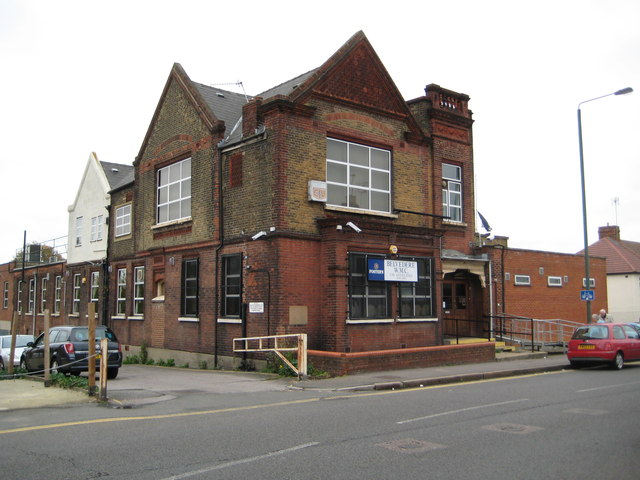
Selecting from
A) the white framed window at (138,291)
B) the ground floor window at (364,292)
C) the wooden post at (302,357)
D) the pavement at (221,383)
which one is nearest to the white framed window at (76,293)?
the white framed window at (138,291)

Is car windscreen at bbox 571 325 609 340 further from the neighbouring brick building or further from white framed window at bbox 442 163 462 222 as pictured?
white framed window at bbox 442 163 462 222

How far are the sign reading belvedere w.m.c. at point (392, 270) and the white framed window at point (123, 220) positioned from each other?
1315cm

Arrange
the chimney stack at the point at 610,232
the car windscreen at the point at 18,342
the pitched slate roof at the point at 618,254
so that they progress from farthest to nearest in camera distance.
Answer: the chimney stack at the point at 610,232, the pitched slate roof at the point at 618,254, the car windscreen at the point at 18,342

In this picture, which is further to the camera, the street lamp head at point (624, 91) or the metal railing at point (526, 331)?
the metal railing at point (526, 331)

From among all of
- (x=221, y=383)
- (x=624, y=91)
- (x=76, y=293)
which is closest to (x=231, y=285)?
(x=221, y=383)

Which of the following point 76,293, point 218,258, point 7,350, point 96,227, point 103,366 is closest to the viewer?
point 103,366

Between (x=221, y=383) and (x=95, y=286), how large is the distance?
1657 centimetres

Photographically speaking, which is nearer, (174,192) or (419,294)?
(419,294)

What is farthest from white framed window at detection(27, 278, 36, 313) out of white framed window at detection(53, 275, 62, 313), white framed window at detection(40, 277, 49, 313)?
white framed window at detection(53, 275, 62, 313)

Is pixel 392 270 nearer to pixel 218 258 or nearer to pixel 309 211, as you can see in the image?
pixel 309 211

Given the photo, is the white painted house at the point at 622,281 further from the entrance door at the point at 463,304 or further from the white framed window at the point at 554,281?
the entrance door at the point at 463,304

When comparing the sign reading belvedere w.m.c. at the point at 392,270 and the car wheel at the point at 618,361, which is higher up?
the sign reading belvedere w.m.c. at the point at 392,270

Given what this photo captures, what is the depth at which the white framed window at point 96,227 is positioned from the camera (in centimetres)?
3009

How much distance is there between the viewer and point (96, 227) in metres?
30.6
